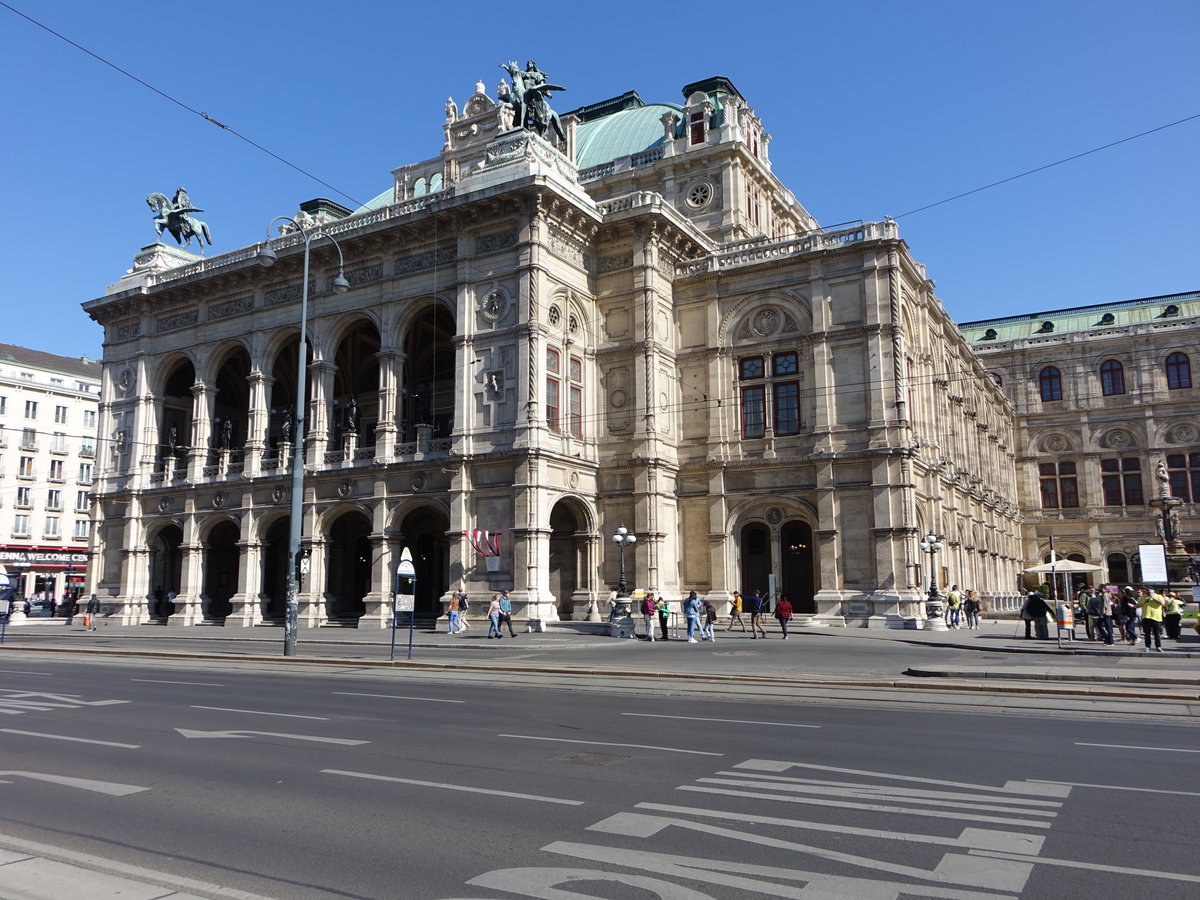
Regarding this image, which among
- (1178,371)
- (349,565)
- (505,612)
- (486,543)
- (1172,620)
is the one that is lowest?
(1172,620)

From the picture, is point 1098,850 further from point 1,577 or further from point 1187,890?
point 1,577

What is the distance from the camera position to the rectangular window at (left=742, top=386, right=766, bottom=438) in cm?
4000

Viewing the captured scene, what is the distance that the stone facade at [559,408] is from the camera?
120ft

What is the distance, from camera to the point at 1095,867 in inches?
231

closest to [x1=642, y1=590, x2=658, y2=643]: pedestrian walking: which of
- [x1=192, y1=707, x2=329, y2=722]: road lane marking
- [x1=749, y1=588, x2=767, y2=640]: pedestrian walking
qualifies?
[x1=749, y1=588, x2=767, y2=640]: pedestrian walking

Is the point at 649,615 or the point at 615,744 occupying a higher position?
the point at 649,615

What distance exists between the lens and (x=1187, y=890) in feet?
17.7

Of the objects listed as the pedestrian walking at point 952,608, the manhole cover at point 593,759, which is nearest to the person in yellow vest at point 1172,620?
the pedestrian walking at point 952,608

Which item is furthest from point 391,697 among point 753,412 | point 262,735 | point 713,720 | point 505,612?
point 753,412

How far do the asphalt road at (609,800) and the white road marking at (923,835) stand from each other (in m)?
0.03

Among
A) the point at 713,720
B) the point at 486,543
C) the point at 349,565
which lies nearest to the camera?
the point at 713,720

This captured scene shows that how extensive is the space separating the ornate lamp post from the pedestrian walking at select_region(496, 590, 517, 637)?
51.3ft

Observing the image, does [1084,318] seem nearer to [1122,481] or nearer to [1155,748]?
[1122,481]

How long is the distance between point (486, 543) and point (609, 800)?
2882 cm
